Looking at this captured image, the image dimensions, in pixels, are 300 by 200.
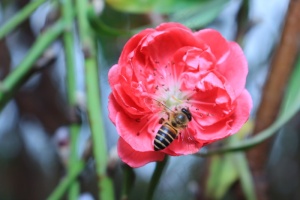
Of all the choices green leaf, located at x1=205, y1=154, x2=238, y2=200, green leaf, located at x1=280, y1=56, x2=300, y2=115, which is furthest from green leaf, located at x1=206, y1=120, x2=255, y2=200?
green leaf, located at x1=280, y1=56, x2=300, y2=115

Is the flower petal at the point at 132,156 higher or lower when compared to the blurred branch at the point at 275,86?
higher

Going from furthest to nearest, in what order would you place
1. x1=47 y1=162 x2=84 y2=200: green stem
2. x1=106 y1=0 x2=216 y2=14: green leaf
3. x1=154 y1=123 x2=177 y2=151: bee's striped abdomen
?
x1=106 y1=0 x2=216 y2=14: green leaf, x1=47 y1=162 x2=84 y2=200: green stem, x1=154 y1=123 x2=177 y2=151: bee's striped abdomen

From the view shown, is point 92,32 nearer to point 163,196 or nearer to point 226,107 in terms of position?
point 226,107

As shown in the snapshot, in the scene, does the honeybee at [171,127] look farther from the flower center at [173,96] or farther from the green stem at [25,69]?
the green stem at [25,69]

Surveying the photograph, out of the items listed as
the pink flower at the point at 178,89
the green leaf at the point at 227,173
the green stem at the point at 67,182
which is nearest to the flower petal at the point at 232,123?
the pink flower at the point at 178,89

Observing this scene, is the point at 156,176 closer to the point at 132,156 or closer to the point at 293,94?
the point at 132,156

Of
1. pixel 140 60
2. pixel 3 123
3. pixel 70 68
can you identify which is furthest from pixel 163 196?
pixel 140 60

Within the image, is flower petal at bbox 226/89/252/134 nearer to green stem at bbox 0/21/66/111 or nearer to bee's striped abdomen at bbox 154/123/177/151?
bee's striped abdomen at bbox 154/123/177/151

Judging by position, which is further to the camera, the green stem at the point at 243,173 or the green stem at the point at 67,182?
the green stem at the point at 243,173
